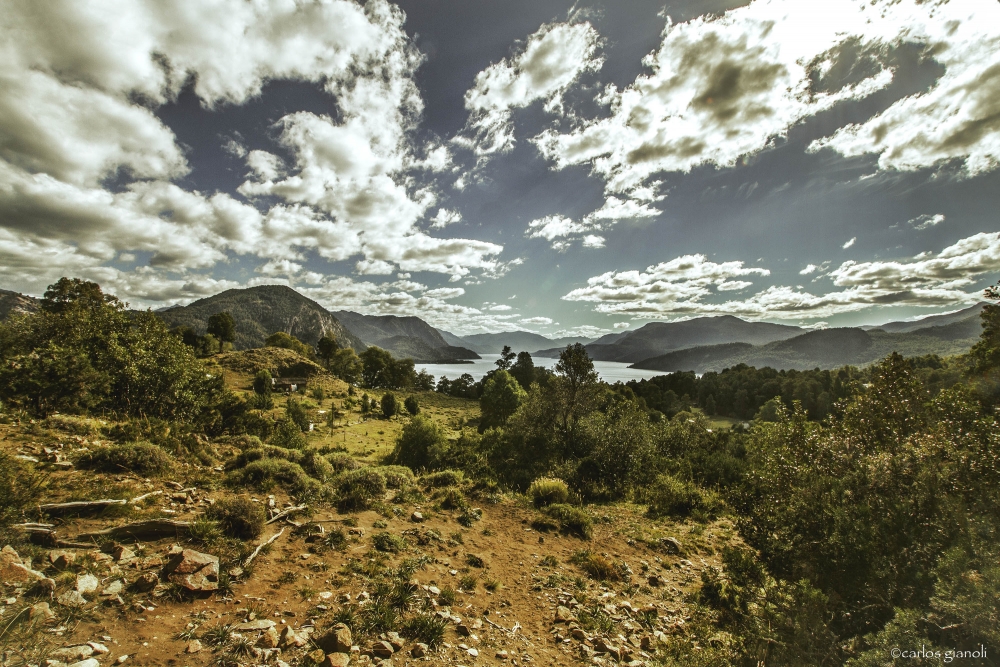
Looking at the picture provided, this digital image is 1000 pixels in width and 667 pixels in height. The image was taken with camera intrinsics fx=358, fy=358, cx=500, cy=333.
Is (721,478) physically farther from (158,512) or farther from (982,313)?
(158,512)

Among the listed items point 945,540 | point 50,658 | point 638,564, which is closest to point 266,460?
point 50,658

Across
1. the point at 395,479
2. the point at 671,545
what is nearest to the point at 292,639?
the point at 395,479

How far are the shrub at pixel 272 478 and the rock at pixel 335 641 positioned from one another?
5.27 m

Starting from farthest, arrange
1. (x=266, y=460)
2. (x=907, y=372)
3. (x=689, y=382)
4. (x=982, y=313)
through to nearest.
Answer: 1. (x=689, y=382)
2. (x=982, y=313)
3. (x=266, y=460)
4. (x=907, y=372)

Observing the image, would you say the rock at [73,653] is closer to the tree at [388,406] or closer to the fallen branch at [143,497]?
the fallen branch at [143,497]

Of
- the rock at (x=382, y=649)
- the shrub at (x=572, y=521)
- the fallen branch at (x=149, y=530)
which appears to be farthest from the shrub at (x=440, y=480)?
the rock at (x=382, y=649)

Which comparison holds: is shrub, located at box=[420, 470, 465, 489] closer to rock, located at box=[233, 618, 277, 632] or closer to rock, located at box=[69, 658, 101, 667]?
rock, located at box=[233, 618, 277, 632]

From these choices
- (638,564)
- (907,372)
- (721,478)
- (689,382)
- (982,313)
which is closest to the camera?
(907,372)

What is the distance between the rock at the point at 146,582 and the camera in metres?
4.89

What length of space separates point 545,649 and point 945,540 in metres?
5.67

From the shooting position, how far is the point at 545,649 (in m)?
5.71

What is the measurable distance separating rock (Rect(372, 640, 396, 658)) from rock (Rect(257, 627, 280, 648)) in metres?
1.22

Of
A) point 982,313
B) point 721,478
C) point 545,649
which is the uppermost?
Answer: point 982,313

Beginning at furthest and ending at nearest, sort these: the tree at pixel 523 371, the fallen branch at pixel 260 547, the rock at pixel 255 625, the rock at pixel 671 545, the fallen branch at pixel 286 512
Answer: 1. the tree at pixel 523 371
2. the rock at pixel 671 545
3. the fallen branch at pixel 286 512
4. the fallen branch at pixel 260 547
5. the rock at pixel 255 625
